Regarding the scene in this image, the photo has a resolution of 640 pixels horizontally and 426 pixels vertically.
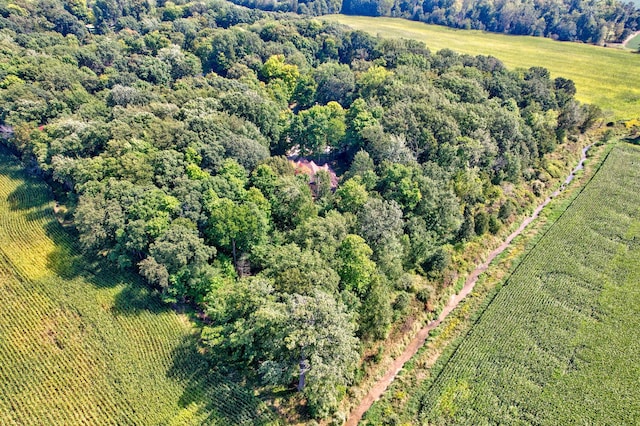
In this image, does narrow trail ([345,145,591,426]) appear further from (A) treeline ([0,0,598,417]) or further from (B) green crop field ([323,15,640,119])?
(B) green crop field ([323,15,640,119])

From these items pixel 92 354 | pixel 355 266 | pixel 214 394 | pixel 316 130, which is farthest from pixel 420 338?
pixel 316 130

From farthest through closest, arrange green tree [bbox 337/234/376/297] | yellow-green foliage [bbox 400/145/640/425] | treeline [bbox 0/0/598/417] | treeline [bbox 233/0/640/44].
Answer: treeline [bbox 233/0/640/44]
green tree [bbox 337/234/376/297]
treeline [bbox 0/0/598/417]
yellow-green foliage [bbox 400/145/640/425]

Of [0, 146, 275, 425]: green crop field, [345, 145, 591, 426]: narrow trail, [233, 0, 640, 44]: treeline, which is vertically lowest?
[345, 145, 591, 426]: narrow trail

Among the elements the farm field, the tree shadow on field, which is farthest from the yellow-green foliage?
the tree shadow on field

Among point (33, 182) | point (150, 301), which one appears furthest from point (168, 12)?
point (150, 301)

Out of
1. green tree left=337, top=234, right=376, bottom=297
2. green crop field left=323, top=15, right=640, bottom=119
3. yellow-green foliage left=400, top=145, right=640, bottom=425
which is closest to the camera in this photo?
yellow-green foliage left=400, top=145, right=640, bottom=425

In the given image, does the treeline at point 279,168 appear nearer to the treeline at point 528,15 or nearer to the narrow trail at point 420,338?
the narrow trail at point 420,338

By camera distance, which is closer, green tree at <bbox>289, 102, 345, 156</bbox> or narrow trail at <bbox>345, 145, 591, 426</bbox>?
narrow trail at <bbox>345, 145, 591, 426</bbox>

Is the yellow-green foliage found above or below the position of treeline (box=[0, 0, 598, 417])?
below
